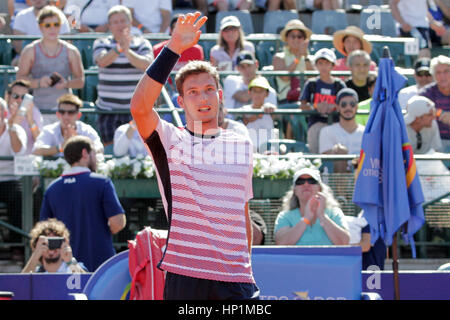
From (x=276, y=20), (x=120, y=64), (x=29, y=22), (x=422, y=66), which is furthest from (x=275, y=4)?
(x=120, y=64)

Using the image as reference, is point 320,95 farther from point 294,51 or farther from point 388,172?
point 388,172

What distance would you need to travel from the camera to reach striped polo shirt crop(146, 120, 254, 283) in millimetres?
3605

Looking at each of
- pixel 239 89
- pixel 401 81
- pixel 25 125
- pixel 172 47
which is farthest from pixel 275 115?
pixel 172 47

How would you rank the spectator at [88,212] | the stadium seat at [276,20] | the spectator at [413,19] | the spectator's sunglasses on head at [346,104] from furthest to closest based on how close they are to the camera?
the stadium seat at [276,20] → the spectator at [413,19] → the spectator's sunglasses on head at [346,104] → the spectator at [88,212]

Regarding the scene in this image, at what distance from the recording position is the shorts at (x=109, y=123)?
916 centimetres

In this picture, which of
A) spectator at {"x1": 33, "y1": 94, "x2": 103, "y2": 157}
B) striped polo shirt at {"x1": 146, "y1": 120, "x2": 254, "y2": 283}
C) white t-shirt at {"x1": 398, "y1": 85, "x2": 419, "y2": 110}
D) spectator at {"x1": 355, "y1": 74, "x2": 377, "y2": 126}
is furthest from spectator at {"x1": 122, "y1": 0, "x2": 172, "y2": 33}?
striped polo shirt at {"x1": 146, "y1": 120, "x2": 254, "y2": 283}

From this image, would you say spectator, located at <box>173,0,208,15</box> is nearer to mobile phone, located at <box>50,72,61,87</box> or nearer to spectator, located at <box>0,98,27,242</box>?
mobile phone, located at <box>50,72,61,87</box>

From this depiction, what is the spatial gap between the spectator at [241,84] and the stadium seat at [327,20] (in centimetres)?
255

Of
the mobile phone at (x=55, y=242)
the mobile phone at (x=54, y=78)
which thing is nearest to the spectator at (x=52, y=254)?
the mobile phone at (x=55, y=242)

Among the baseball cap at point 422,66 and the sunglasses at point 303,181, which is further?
the baseball cap at point 422,66

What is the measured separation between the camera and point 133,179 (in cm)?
802

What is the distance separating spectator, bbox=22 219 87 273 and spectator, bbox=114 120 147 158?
6.18 ft

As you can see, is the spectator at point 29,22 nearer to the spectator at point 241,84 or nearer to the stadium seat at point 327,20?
the spectator at point 241,84
